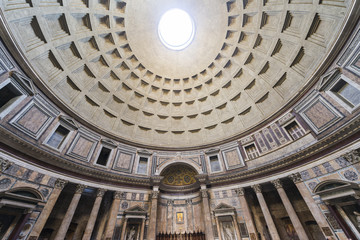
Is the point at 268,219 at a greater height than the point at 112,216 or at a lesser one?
lesser

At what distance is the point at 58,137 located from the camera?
11.7m

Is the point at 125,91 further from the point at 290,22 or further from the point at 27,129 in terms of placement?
the point at 290,22

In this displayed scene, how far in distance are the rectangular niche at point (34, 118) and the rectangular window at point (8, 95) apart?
712 millimetres

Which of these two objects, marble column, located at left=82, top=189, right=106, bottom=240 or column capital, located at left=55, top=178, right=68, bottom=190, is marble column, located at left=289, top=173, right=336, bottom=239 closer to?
marble column, located at left=82, top=189, right=106, bottom=240

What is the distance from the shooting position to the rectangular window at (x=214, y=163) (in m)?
15.4

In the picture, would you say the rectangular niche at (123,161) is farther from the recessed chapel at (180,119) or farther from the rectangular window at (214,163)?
the rectangular window at (214,163)

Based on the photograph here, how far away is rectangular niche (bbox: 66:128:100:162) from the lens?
39.6 feet

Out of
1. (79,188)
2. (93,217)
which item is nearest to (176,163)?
(93,217)

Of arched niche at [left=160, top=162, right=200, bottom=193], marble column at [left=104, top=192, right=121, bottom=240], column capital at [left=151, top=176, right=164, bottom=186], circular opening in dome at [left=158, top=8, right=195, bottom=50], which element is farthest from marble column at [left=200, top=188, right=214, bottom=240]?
circular opening in dome at [left=158, top=8, right=195, bottom=50]

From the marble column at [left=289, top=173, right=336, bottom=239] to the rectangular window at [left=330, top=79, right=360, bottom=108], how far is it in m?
5.74

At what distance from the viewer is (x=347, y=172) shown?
8219 mm

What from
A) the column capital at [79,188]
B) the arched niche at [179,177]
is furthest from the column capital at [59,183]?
the arched niche at [179,177]

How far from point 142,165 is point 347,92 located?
1786cm

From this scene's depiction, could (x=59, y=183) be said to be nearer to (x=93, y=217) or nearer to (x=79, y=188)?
Answer: (x=79, y=188)
